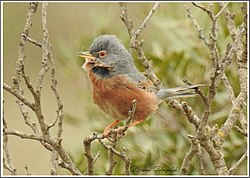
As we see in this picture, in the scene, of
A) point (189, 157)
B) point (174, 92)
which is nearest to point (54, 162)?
point (189, 157)

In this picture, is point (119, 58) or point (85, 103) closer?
point (119, 58)

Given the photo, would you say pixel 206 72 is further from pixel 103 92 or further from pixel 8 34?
pixel 8 34

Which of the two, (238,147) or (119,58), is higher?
(119,58)

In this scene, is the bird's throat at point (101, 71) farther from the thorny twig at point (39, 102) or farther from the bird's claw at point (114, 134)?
the thorny twig at point (39, 102)

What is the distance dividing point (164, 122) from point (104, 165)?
64cm

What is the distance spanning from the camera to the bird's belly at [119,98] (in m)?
3.44

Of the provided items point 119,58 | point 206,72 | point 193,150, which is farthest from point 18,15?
point 193,150

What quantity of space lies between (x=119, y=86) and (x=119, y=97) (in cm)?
6

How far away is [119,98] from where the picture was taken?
350 centimetres

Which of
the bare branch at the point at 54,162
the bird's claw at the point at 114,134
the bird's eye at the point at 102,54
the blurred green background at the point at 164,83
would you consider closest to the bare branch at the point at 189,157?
the bird's claw at the point at 114,134

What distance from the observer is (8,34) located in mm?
7223

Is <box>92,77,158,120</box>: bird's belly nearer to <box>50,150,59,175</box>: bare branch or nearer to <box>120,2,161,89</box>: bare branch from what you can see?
<box>120,2,161,89</box>: bare branch

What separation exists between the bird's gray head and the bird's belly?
5 cm

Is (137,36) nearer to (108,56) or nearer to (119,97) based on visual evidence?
(108,56)
